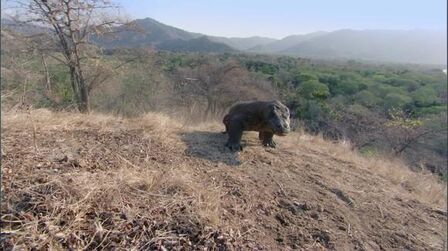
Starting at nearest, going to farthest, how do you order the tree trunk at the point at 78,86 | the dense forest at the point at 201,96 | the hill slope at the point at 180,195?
the hill slope at the point at 180,195
the dense forest at the point at 201,96
the tree trunk at the point at 78,86

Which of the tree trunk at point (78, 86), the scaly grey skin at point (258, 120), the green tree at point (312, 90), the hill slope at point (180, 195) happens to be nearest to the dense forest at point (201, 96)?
the green tree at point (312, 90)

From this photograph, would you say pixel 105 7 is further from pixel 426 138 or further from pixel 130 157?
pixel 426 138

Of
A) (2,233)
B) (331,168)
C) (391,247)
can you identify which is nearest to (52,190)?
(2,233)

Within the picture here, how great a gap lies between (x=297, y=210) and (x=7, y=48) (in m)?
6.18

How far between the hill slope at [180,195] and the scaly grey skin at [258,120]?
0.27 m

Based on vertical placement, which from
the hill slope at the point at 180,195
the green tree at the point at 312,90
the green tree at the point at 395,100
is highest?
the hill slope at the point at 180,195

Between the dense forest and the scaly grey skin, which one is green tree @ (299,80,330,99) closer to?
the dense forest

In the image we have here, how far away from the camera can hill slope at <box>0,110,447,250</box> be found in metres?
2.59

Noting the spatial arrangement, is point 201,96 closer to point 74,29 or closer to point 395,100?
point 74,29

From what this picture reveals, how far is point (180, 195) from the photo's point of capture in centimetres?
308

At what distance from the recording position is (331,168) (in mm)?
5148

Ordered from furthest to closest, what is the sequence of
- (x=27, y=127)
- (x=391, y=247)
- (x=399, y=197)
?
(x=399, y=197)
(x=27, y=127)
(x=391, y=247)

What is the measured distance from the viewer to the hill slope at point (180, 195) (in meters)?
2.59

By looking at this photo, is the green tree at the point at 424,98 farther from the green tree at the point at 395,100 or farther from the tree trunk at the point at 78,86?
the tree trunk at the point at 78,86
